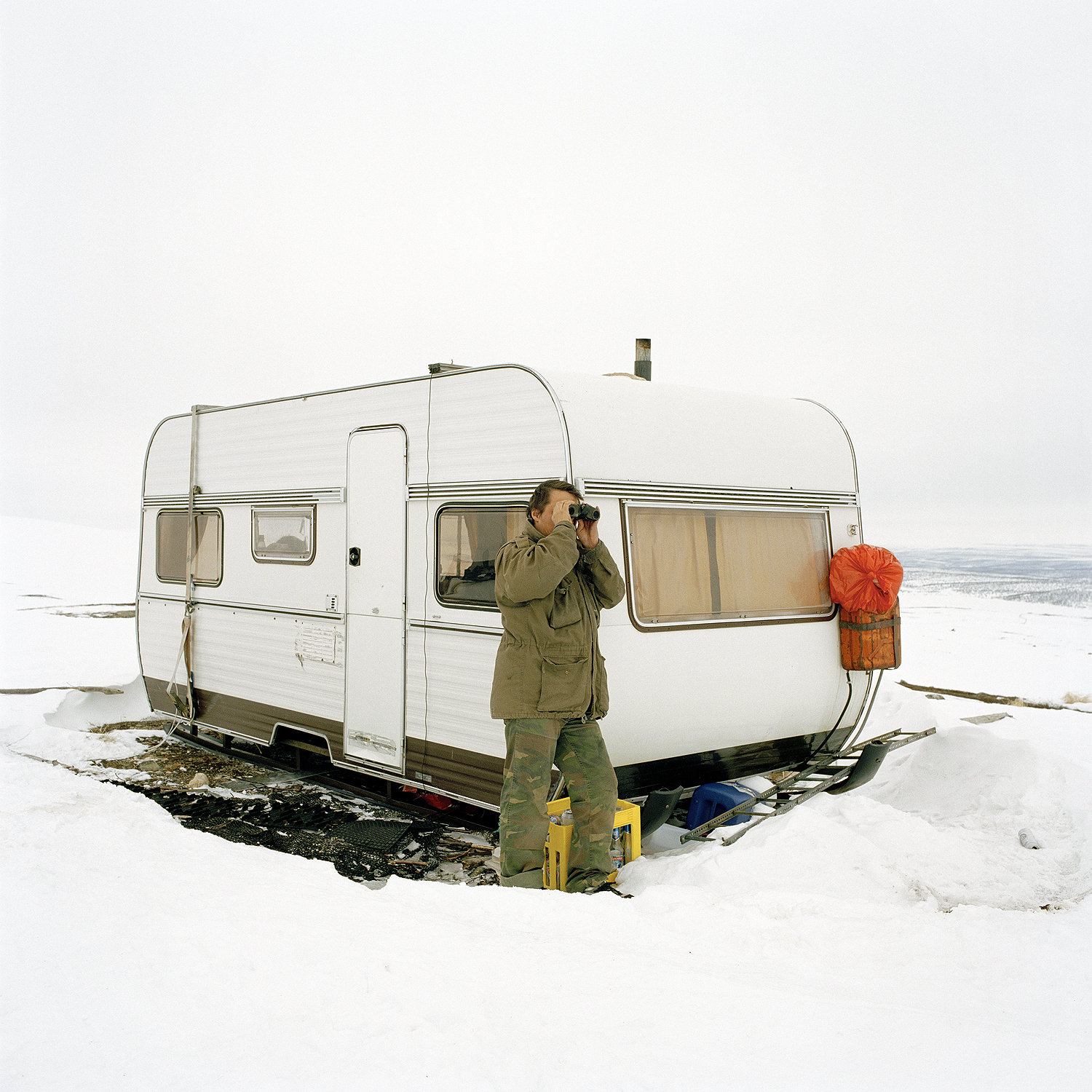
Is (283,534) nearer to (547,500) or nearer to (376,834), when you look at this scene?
(376,834)

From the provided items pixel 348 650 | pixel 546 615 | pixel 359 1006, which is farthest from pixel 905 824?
pixel 348 650

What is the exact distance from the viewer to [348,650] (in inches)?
254

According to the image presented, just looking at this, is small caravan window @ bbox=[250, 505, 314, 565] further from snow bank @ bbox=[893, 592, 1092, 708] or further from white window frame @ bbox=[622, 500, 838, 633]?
snow bank @ bbox=[893, 592, 1092, 708]

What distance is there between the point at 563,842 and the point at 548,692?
2.65 feet

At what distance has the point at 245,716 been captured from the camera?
295 inches

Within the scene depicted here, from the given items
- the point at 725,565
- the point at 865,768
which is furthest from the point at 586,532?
the point at 865,768

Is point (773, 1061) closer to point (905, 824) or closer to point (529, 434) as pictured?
point (905, 824)

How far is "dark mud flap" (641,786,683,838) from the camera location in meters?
5.24

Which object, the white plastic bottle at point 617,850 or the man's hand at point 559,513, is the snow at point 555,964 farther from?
the man's hand at point 559,513

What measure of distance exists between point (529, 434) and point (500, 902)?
8.60 feet

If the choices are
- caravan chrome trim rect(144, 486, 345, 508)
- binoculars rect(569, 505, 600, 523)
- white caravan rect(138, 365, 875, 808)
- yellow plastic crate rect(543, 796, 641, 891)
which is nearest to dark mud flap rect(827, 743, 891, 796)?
white caravan rect(138, 365, 875, 808)

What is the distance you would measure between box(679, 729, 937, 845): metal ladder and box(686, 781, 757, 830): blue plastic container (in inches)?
3.2

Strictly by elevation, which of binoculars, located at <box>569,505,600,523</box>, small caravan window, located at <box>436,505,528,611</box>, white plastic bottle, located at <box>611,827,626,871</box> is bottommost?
white plastic bottle, located at <box>611,827,626,871</box>

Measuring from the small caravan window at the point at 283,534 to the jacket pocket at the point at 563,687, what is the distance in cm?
285
